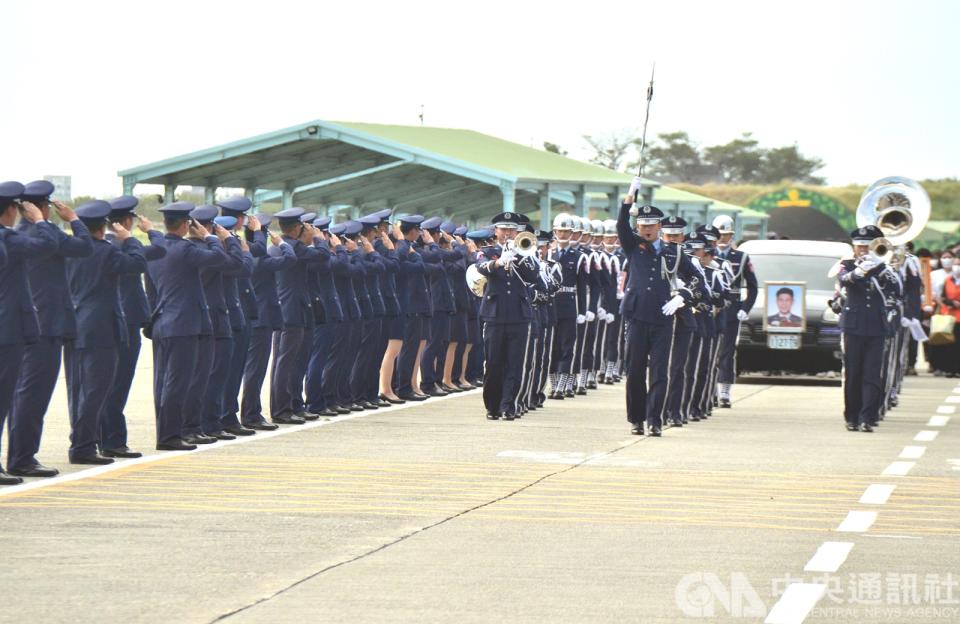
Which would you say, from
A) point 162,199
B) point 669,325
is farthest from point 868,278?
point 162,199

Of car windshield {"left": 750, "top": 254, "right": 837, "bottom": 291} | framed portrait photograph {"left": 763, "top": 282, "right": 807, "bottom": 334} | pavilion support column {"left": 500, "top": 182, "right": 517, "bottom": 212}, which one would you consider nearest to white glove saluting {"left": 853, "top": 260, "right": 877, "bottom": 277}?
framed portrait photograph {"left": 763, "top": 282, "right": 807, "bottom": 334}

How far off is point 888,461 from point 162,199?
22881 mm

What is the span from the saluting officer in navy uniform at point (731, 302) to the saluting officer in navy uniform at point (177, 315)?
866 centimetres

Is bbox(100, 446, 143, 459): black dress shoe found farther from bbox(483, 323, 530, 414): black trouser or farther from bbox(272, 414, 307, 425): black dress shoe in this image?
bbox(483, 323, 530, 414): black trouser

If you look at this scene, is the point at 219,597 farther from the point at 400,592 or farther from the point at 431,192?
the point at 431,192

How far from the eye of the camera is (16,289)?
12742 mm

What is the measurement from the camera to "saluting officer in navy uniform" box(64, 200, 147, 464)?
13883 millimetres

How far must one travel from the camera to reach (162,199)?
120 ft

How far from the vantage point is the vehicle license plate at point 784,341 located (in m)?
26.1

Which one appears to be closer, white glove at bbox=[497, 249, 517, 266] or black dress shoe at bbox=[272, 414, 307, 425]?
black dress shoe at bbox=[272, 414, 307, 425]

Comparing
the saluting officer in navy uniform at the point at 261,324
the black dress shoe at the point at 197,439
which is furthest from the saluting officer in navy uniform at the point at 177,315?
the saluting officer in navy uniform at the point at 261,324

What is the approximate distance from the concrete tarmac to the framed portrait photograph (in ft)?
27.9

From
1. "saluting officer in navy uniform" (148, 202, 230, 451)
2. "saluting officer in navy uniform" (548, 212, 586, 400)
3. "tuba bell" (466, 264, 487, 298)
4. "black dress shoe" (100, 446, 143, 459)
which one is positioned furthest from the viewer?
"saluting officer in navy uniform" (548, 212, 586, 400)

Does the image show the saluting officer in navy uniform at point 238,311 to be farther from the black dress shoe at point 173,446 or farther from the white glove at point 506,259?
the white glove at point 506,259
